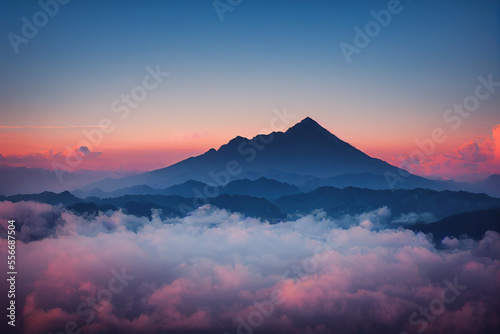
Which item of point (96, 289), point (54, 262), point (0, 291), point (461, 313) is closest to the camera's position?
point (0, 291)

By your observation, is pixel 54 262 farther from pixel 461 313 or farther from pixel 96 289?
pixel 461 313

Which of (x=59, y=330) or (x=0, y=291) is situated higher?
(x=0, y=291)

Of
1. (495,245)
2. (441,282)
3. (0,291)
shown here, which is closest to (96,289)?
(0,291)

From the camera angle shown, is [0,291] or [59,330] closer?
[0,291]

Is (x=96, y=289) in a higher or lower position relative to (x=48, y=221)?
lower

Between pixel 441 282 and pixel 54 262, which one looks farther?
pixel 441 282

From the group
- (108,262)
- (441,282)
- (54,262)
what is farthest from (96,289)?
(441,282)

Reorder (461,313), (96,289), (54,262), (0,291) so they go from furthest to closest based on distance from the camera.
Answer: (96,289) → (461,313) → (54,262) → (0,291)

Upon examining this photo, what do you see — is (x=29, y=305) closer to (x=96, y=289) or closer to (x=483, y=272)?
(x=96, y=289)

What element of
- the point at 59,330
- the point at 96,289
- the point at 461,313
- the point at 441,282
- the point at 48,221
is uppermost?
the point at 48,221
